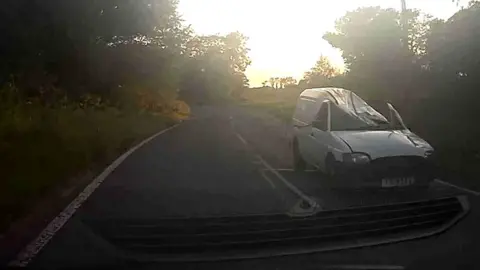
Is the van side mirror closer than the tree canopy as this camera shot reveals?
Yes

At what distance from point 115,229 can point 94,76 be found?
904 inches

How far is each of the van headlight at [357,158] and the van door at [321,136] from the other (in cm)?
93

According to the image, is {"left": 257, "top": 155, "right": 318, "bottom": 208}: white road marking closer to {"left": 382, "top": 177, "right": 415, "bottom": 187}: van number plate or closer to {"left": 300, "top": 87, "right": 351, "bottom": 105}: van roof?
{"left": 382, "top": 177, "right": 415, "bottom": 187}: van number plate

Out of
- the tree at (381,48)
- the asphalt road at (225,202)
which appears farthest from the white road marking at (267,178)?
the tree at (381,48)

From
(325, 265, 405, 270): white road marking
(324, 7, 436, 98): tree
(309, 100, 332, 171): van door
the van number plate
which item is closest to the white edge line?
(325, 265, 405, 270): white road marking

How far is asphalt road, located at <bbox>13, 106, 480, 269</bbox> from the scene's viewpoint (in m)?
6.72

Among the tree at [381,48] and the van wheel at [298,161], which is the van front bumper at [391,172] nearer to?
the van wheel at [298,161]

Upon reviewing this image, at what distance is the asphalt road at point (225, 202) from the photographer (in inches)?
265

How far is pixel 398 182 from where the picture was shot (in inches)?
425

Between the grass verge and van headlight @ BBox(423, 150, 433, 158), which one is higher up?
van headlight @ BBox(423, 150, 433, 158)

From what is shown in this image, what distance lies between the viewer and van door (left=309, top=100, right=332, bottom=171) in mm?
12314

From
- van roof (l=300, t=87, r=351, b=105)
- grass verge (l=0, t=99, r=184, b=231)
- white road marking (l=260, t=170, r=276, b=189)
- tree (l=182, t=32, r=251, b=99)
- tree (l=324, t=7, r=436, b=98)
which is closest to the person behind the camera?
grass verge (l=0, t=99, r=184, b=231)

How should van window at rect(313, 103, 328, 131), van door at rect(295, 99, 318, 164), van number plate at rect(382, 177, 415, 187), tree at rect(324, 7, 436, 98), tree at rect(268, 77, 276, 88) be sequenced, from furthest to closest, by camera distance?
tree at rect(268, 77, 276, 88), tree at rect(324, 7, 436, 98), van door at rect(295, 99, 318, 164), van window at rect(313, 103, 328, 131), van number plate at rect(382, 177, 415, 187)

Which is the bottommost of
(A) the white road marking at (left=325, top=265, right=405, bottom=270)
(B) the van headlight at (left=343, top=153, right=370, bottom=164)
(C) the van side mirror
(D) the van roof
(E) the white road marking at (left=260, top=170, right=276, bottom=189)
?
(E) the white road marking at (left=260, top=170, right=276, bottom=189)
